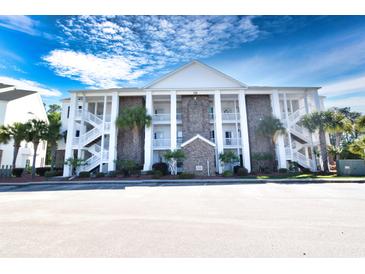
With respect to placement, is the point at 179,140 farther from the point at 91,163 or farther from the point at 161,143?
the point at 91,163

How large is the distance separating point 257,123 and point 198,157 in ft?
29.0

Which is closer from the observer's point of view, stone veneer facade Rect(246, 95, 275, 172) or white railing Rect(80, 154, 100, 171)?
white railing Rect(80, 154, 100, 171)

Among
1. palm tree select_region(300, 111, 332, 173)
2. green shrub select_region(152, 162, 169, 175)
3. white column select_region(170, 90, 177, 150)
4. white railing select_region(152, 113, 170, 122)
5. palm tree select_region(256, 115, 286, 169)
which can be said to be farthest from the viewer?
white railing select_region(152, 113, 170, 122)

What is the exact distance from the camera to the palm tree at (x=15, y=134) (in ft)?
67.3

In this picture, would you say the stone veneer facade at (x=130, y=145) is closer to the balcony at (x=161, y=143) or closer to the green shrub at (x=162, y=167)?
the balcony at (x=161, y=143)

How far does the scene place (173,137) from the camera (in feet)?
69.9

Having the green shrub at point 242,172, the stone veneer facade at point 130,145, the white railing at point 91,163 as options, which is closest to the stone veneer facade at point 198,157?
the green shrub at point 242,172

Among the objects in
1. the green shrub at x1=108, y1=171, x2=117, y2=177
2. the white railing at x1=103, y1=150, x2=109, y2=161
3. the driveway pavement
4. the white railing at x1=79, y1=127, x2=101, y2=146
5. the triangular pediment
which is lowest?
the driveway pavement

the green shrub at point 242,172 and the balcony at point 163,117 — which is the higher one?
the balcony at point 163,117

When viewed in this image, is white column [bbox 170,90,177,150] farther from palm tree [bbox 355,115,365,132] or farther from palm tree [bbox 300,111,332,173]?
palm tree [bbox 355,115,365,132]

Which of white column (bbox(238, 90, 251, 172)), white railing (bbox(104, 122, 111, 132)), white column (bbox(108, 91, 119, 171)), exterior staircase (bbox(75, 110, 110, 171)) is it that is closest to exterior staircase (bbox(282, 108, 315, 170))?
white column (bbox(238, 90, 251, 172))

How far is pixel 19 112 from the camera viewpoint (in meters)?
26.2

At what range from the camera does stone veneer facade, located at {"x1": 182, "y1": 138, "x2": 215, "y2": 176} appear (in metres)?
19.8

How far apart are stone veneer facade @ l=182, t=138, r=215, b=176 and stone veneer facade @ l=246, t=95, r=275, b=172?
5.12 metres
